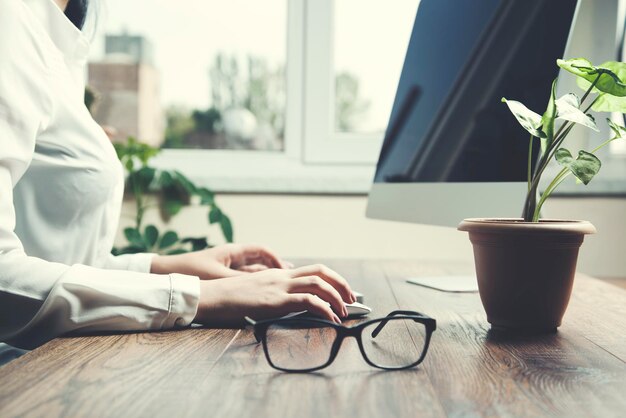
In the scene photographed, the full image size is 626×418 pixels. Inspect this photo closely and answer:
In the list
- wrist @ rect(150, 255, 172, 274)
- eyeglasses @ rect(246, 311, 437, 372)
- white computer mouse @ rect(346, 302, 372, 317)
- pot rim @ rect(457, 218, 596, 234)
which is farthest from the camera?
wrist @ rect(150, 255, 172, 274)

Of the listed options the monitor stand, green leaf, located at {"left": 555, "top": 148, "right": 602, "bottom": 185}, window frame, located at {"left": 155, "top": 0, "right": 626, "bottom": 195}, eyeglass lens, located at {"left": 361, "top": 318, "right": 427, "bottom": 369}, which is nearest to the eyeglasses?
Answer: eyeglass lens, located at {"left": 361, "top": 318, "right": 427, "bottom": 369}

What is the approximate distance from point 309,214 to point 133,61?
0.85m

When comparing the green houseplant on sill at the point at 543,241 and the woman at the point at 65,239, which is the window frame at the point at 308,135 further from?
→ the green houseplant on sill at the point at 543,241

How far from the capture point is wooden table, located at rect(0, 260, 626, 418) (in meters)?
0.43

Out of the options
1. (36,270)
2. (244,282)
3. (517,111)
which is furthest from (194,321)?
(517,111)

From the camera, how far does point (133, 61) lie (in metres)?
2.14

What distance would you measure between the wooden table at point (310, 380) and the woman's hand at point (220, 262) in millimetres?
347

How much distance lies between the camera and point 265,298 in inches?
27.8

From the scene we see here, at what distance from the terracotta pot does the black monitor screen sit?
281 mm

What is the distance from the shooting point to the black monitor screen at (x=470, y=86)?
37.4 inches

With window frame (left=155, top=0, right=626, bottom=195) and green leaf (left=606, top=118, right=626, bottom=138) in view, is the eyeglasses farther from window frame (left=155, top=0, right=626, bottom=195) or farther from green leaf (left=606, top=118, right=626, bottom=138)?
window frame (left=155, top=0, right=626, bottom=195)

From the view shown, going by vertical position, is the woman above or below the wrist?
above

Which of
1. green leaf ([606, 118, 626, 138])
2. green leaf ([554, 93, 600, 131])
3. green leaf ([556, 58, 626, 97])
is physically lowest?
green leaf ([606, 118, 626, 138])

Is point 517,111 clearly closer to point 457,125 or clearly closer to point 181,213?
point 457,125
